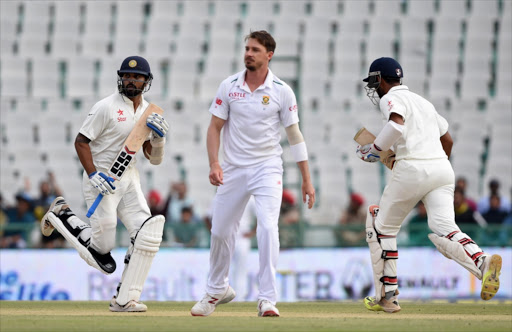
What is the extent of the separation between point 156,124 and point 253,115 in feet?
2.86

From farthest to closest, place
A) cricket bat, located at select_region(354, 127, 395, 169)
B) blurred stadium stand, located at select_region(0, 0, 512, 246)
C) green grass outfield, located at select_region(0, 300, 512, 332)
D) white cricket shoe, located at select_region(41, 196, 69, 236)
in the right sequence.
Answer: blurred stadium stand, located at select_region(0, 0, 512, 246), white cricket shoe, located at select_region(41, 196, 69, 236), cricket bat, located at select_region(354, 127, 395, 169), green grass outfield, located at select_region(0, 300, 512, 332)

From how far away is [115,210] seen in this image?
7215mm

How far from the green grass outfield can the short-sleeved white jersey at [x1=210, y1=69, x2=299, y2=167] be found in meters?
1.23

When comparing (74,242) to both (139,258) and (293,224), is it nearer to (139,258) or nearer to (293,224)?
Answer: (139,258)

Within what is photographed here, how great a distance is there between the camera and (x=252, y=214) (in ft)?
40.5

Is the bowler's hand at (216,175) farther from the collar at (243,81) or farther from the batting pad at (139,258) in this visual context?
the batting pad at (139,258)

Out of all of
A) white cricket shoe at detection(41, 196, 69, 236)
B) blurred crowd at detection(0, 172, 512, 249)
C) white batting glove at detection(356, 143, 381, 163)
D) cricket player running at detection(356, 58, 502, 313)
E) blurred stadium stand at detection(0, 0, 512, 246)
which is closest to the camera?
cricket player running at detection(356, 58, 502, 313)

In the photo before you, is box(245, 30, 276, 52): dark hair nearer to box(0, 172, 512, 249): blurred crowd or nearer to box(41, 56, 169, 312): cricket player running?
box(41, 56, 169, 312): cricket player running

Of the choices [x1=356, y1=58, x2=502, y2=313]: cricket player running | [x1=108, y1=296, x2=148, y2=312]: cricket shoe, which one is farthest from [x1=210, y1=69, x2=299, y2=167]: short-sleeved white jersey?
[x1=108, y1=296, x2=148, y2=312]: cricket shoe

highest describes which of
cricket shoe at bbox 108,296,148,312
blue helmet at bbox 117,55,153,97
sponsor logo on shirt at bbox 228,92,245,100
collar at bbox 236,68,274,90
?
blue helmet at bbox 117,55,153,97

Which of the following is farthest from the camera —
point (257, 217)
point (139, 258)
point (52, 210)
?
point (52, 210)

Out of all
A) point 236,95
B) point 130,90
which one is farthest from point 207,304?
point 130,90

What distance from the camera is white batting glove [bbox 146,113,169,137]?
7086 millimetres

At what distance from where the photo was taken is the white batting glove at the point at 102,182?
6.96 metres
